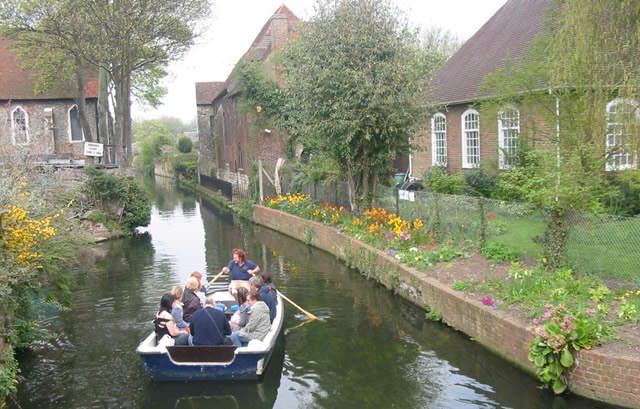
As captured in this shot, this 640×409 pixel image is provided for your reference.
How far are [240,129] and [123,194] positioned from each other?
13992mm

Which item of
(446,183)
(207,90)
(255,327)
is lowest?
(255,327)

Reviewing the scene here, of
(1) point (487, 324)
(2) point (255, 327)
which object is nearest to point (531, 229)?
(1) point (487, 324)

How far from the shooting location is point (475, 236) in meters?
13.8

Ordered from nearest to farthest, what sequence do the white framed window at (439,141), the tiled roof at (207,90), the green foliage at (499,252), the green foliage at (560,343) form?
1. the green foliage at (560,343)
2. the green foliage at (499,252)
3. the white framed window at (439,141)
4. the tiled roof at (207,90)

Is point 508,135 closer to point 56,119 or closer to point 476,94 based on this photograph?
point 476,94

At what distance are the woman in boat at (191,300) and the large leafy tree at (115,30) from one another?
18167mm

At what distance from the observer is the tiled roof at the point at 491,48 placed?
69.3 ft

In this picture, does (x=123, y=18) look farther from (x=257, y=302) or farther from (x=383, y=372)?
(x=383, y=372)

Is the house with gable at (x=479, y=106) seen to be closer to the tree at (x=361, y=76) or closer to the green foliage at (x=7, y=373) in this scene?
the tree at (x=361, y=76)

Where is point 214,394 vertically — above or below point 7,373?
below

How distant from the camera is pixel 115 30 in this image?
25.4 metres

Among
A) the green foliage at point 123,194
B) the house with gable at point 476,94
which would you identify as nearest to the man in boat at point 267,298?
the house with gable at point 476,94

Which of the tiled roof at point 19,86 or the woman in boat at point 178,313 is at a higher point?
the tiled roof at point 19,86

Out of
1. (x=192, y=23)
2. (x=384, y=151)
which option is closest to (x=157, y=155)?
(x=192, y=23)
